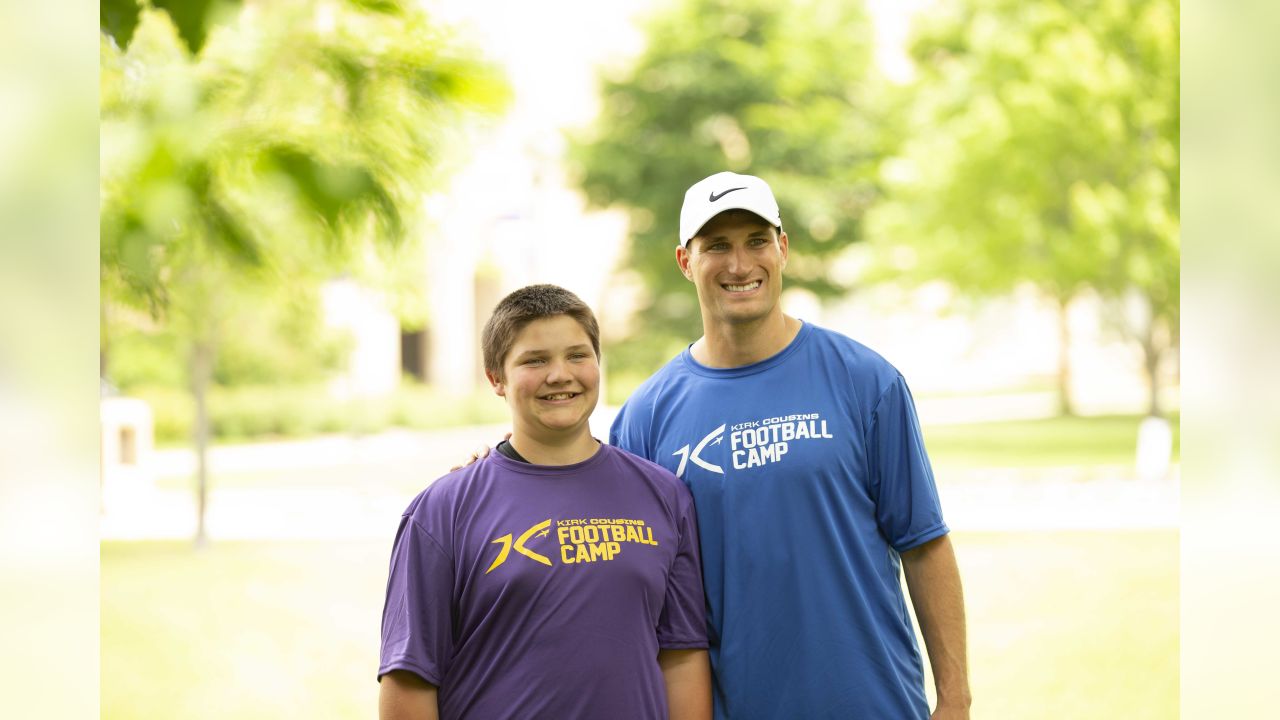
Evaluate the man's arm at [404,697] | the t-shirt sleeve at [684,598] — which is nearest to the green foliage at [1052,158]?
the t-shirt sleeve at [684,598]

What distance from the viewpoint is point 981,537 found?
15.9 metres

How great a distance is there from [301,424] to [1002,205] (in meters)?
17.4

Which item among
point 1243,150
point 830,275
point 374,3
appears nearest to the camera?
point 1243,150

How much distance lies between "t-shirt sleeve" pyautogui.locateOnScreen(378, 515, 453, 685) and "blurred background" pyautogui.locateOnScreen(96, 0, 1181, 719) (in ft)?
1.99

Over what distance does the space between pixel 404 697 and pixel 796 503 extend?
0.84 metres

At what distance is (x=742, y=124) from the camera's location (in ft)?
107

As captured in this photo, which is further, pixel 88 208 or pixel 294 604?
pixel 294 604

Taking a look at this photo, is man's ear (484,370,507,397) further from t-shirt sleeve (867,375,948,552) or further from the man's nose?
t-shirt sleeve (867,375,948,552)

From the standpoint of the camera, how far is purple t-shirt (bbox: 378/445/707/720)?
7.72ft

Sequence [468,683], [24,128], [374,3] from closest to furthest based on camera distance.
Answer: [24,128], [374,3], [468,683]

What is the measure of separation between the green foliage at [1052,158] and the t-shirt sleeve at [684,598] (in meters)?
23.6

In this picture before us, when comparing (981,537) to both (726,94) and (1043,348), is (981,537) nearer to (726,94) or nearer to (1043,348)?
(726,94)

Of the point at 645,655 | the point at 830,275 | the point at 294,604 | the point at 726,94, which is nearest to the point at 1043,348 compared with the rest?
the point at 830,275

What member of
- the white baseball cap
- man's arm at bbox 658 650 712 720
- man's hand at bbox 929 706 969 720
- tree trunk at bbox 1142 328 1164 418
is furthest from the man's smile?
tree trunk at bbox 1142 328 1164 418
